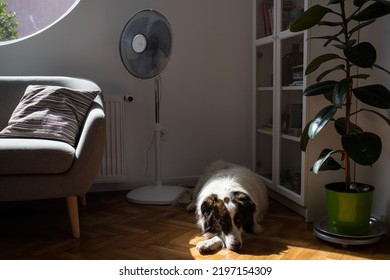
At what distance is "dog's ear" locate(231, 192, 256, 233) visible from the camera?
2.03 m

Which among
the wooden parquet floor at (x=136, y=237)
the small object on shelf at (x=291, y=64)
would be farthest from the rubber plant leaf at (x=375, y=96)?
the wooden parquet floor at (x=136, y=237)

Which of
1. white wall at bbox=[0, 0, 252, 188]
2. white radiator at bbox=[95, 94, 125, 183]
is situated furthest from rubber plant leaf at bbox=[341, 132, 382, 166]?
white radiator at bbox=[95, 94, 125, 183]

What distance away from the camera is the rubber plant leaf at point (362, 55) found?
70.0 inches

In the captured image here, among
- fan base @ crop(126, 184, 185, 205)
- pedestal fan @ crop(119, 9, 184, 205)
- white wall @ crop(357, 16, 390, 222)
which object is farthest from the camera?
fan base @ crop(126, 184, 185, 205)

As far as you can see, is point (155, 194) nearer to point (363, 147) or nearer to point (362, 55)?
point (363, 147)

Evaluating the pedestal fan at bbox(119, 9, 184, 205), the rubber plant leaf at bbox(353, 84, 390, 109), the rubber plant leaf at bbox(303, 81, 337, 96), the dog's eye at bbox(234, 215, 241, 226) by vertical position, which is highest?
the pedestal fan at bbox(119, 9, 184, 205)

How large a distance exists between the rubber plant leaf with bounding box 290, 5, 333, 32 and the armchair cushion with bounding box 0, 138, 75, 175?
129 cm

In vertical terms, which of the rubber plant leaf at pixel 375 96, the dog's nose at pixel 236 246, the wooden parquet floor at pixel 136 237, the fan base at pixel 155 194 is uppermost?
the rubber plant leaf at pixel 375 96

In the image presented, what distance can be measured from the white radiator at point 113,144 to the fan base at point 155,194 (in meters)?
0.19

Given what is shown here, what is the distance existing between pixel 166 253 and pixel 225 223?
33 centimetres

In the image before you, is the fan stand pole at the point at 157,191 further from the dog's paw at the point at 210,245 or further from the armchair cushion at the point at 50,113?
the dog's paw at the point at 210,245

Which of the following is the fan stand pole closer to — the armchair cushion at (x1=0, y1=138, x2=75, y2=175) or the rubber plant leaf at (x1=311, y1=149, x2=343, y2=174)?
the armchair cushion at (x1=0, y1=138, x2=75, y2=175)

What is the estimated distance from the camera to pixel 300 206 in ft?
8.06
